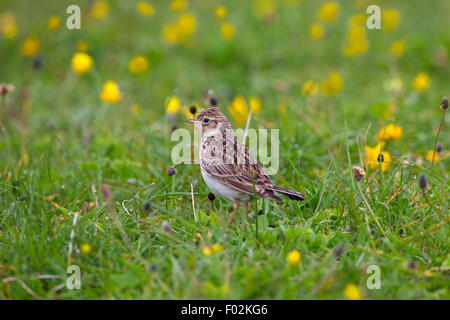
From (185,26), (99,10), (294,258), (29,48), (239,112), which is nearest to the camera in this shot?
(294,258)

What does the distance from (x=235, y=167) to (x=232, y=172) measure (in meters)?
0.09

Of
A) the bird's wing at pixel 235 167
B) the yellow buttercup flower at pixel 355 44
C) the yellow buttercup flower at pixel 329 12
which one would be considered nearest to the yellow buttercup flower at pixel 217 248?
the bird's wing at pixel 235 167

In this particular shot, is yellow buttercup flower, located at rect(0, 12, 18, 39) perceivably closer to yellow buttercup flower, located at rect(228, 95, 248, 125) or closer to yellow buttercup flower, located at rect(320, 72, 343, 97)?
yellow buttercup flower, located at rect(228, 95, 248, 125)

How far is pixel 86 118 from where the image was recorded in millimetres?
8211

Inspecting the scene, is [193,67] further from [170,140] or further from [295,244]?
[295,244]

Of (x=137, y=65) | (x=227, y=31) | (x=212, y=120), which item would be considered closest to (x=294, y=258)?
(x=212, y=120)

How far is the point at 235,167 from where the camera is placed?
473 cm

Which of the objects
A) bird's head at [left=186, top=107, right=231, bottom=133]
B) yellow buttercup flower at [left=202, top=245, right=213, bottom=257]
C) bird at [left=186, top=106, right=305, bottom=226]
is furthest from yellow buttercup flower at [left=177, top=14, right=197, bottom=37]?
yellow buttercup flower at [left=202, top=245, right=213, bottom=257]

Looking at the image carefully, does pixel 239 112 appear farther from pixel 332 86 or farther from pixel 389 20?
pixel 389 20

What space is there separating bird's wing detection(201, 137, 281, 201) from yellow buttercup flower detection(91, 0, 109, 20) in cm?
635

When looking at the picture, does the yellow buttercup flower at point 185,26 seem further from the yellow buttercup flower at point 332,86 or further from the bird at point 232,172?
the bird at point 232,172

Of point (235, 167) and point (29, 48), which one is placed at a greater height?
point (29, 48)
